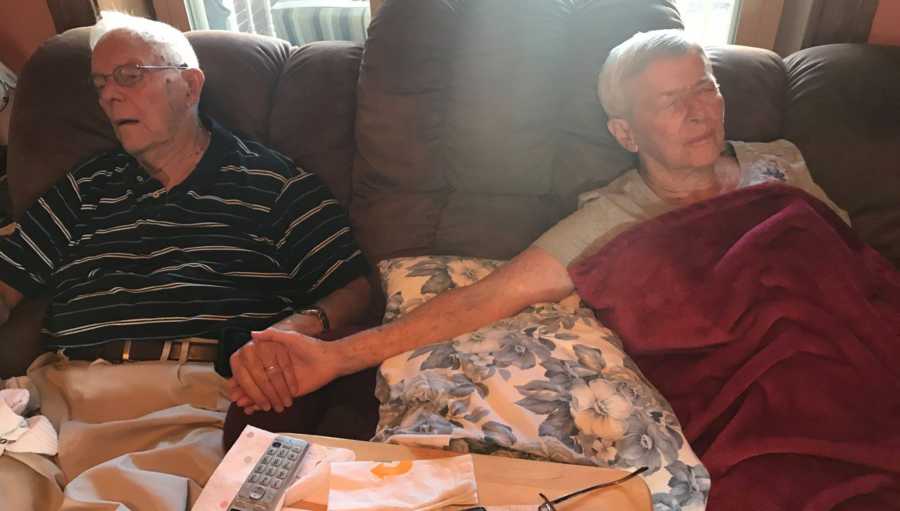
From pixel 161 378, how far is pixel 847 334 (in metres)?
1.38

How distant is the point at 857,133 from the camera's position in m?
1.48

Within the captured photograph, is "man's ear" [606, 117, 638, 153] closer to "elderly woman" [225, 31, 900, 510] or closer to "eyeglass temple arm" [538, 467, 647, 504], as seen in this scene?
"elderly woman" [225, 31, 900, 510]

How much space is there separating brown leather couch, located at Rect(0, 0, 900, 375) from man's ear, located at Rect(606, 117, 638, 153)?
0.06 m

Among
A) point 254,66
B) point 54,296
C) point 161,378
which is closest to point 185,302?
point 161,378

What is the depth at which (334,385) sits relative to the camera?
132cm

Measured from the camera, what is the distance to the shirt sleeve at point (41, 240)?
A: 5.11 feet

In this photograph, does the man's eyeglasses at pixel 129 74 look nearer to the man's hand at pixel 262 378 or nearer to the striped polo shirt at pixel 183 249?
the striped polo shirt at pixel 183 249

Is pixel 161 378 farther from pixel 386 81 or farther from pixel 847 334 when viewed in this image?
pixel 847 334

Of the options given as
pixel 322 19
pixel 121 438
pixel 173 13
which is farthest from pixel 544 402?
pixel 173 13

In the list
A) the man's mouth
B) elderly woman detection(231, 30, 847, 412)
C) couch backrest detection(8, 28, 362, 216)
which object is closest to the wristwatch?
elderly woman detection(231, 30, 847, 412)

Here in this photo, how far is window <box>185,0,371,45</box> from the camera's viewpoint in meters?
2.22

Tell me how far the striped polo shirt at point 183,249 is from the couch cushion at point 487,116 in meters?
0.18

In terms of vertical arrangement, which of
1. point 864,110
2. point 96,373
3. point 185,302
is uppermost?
point 864,110

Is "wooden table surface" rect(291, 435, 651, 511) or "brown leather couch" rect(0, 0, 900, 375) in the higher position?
"brown leather couch" rect(0, 0, 900, 375)
